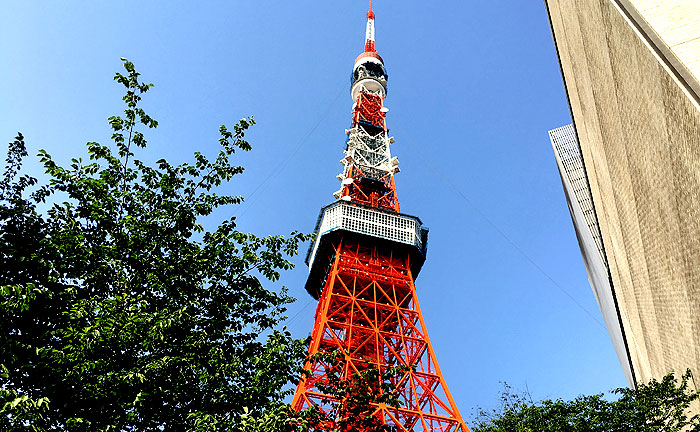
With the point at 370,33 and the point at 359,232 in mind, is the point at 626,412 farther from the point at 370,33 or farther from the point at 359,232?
the point at 370,33

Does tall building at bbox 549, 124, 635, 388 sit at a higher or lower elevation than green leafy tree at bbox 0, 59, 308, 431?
higher

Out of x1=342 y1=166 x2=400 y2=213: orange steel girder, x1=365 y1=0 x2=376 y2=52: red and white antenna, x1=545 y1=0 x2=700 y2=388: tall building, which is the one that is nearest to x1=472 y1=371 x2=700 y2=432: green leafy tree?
x1=545 y1=0 x2=700 y2=388: tall building

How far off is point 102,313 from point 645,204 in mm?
9756

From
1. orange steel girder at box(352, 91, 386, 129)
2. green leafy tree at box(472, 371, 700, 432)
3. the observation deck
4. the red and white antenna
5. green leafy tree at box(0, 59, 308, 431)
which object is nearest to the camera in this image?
green leafy tree at box(0, 59, 308, 431)

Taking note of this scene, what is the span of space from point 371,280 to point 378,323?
123 inches

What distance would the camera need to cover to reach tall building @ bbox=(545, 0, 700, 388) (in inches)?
273

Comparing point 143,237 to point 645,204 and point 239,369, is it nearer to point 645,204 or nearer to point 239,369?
point 239,369

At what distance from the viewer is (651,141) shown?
828 cm

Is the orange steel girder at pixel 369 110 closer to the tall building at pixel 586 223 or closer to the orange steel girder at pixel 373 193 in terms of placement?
the orange steel girder at pixel 373 193

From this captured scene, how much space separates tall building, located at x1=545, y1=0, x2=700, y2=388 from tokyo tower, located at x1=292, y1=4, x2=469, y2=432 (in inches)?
640

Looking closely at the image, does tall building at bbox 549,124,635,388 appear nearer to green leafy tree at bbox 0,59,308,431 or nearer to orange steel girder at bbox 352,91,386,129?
orange steel girder at bbox 352,91,386,129

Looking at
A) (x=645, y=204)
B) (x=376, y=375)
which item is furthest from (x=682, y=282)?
(x=376, y=375)

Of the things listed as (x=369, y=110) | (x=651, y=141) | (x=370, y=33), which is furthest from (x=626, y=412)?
(x=370, y=33)

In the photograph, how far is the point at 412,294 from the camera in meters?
36.5
